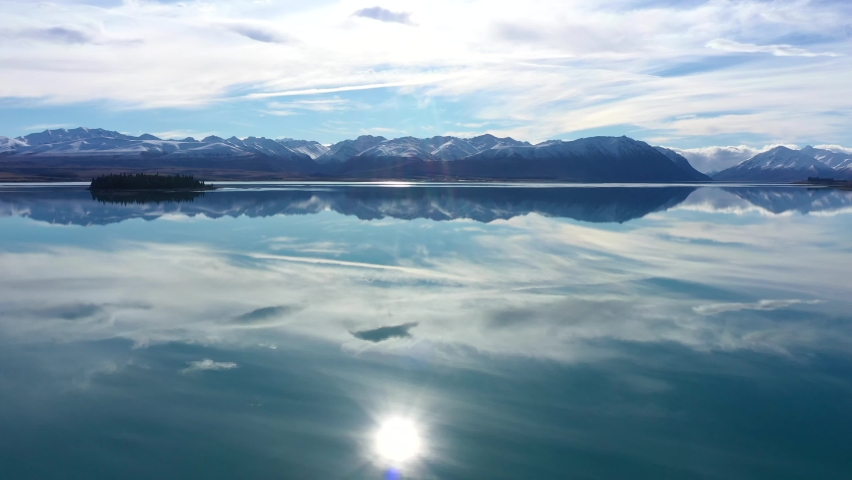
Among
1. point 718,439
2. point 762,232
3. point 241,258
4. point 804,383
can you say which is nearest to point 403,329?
point 718,439

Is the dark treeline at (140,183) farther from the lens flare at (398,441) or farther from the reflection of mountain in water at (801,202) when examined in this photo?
the lens flare at (398,441)

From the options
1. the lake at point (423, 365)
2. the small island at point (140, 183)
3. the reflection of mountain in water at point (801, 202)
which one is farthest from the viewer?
the small island at point (140, 183)

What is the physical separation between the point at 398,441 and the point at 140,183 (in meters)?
72.6

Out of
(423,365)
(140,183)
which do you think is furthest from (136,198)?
(423,365)

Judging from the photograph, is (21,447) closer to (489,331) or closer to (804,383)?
(489,331)

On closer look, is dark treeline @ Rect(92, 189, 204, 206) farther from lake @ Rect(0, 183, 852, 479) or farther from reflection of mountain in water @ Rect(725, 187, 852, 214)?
reflection of mountain in water @ Rect(725, 187, 852, 214)

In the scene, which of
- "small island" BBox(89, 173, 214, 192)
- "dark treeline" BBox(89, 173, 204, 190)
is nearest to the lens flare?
"small island" BBox(89, 173, 214, 192)

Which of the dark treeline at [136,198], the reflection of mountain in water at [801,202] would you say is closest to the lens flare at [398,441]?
the dark treeline at [136,198]

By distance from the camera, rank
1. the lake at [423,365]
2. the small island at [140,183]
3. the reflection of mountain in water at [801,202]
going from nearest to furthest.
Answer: the lake at [423,365] < the reflection of mountain in water at [801,202] < the small island at [140,183]

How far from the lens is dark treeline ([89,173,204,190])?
71938 mm

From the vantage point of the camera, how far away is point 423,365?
10.8 meters

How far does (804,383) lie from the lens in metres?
10.2

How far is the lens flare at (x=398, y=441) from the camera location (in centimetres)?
788

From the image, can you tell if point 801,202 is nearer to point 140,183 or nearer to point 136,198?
point 136,198
